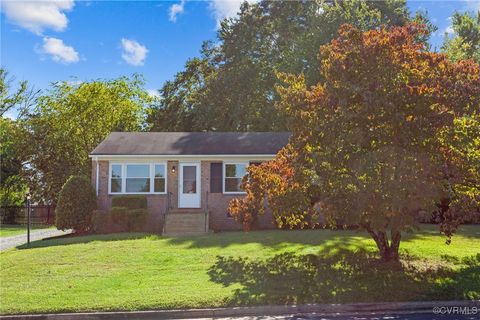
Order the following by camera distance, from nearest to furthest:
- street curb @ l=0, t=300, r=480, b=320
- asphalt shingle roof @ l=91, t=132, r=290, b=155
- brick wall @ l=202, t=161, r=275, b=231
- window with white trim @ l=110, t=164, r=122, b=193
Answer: street curb @ l=0, t=300, r=480, b=320 < brick wall @ l=202, t=161, r=275, b=231 < window with white trim @ l=110, t=164, r=122, b=193 < asphalt shingle roof @ l=91, t=132, r=290, b=155

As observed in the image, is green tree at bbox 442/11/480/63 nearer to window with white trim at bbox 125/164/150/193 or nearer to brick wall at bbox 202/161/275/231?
brick wall at bbox 202/161/275/231

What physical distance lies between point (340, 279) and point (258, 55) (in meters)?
26.5

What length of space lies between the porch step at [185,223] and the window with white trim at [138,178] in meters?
1.83

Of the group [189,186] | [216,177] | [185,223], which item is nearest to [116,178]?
[189,186]

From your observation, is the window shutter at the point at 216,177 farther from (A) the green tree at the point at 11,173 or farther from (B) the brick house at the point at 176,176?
(A) the green tree at the point at 11,173

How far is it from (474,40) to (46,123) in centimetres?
3378

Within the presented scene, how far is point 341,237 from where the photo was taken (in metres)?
14.4

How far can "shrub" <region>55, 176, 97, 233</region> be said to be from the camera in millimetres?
18891

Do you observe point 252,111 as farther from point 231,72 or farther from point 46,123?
point 46,123

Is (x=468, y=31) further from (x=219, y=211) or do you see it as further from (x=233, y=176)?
(x=219, y=211)

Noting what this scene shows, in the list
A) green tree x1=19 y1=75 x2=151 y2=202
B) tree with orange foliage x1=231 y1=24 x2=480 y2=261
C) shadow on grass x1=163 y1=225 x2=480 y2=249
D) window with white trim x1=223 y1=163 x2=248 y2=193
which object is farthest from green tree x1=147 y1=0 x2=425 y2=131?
tree with orange foliage x1=231 y1=24 x2=480 y2=261

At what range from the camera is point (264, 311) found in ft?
27.1

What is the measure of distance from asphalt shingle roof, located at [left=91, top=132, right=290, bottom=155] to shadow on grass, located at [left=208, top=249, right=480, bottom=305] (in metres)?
9.88

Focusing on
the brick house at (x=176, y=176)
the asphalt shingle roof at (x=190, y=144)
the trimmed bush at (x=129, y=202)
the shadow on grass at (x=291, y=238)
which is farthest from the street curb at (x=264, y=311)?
the asphalt shingle roof at (x=190, y=144)
